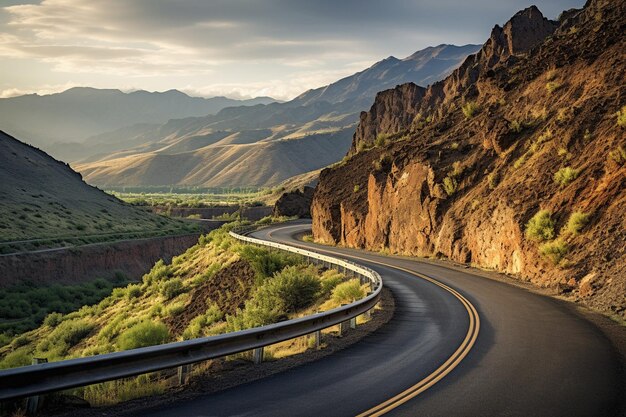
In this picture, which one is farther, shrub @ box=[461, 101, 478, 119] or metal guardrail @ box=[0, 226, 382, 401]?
shrub @ box=[461, 101, 478, 119]

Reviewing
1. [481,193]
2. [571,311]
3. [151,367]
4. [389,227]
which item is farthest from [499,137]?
[151,367]

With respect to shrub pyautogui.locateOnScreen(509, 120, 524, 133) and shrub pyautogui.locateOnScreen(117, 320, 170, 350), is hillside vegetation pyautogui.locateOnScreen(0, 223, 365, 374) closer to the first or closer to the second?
shrub pyautogui.locateOnScreen(117, 320, 170, 350)

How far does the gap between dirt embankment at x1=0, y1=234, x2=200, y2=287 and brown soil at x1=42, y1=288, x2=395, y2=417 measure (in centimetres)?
4557

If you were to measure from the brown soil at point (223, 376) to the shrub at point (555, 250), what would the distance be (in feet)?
33.0

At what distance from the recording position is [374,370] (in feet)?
33.9

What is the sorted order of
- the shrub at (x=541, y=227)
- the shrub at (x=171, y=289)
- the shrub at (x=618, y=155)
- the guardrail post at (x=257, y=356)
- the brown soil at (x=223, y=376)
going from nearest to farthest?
the brown soil at (x=223, y=376), the guardrail post at (x=257, y=356), the shrub at (x=618, y=155), the shrub at (x=541, y=227), the shrub at (x=171, y=289)

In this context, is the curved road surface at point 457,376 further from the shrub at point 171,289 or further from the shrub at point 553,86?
the shrub at point 171,289

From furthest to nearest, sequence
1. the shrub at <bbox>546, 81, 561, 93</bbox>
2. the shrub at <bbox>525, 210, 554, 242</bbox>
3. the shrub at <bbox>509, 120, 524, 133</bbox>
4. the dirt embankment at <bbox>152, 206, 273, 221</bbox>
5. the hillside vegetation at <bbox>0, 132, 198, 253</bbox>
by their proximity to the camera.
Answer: the dirt embankment at <bbox>152, 206, 273, 221</bbox>
the hillside vegetation at <bbox>0, 132, 198, 253</bbox>
the shrub at <bbox>546, 81, 561, 93</bbox>
the shrub at <bbox>509, 120, 524, 133</bbox>
the shrub at <bbox>525, 210, 554, 242</bbox>

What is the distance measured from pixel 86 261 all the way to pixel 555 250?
166ft

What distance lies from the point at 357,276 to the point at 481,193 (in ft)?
33.9

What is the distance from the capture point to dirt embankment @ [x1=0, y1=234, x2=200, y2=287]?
52.6m

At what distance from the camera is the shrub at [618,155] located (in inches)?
857

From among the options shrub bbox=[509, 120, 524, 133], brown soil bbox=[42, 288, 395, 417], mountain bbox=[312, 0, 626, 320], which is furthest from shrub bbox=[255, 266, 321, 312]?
shrub bbox=[509, 120, 524, 133]

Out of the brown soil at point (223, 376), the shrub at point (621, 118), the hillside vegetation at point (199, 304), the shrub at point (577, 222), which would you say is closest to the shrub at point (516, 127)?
the shrub at point (621, 118)
